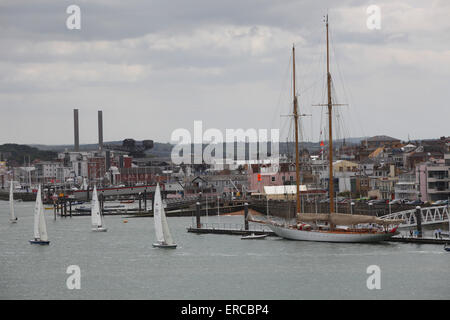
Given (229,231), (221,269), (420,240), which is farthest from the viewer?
(229,231)

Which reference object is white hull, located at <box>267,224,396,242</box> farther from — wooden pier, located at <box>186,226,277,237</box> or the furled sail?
wooden pier, located at <box>186,226,277,237</box>

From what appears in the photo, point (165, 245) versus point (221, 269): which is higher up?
point (165, 245)

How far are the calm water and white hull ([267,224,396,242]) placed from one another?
0.59m

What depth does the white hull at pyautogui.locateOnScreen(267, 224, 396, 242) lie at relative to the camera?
1422 inches

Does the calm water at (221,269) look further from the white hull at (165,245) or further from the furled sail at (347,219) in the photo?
the furled sail at (347,219)

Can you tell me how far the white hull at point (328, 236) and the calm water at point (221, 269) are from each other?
1.93 feet

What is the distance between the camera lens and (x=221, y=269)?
30.7 metres

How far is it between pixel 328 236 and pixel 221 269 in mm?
8064

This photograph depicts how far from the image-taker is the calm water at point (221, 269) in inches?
1039

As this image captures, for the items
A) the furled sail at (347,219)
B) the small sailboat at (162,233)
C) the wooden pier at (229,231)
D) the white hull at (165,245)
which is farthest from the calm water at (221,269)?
the furled sail at (347,219)

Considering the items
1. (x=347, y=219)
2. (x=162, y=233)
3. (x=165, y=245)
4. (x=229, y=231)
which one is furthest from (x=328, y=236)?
(x=162, y=233)

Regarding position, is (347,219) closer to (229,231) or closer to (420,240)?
(420,240)

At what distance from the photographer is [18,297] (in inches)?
1043

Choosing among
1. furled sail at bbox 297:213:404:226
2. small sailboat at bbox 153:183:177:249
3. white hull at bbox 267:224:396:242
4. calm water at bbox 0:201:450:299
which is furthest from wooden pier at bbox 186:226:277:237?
small sailboat at bbox 153:183:177:249
